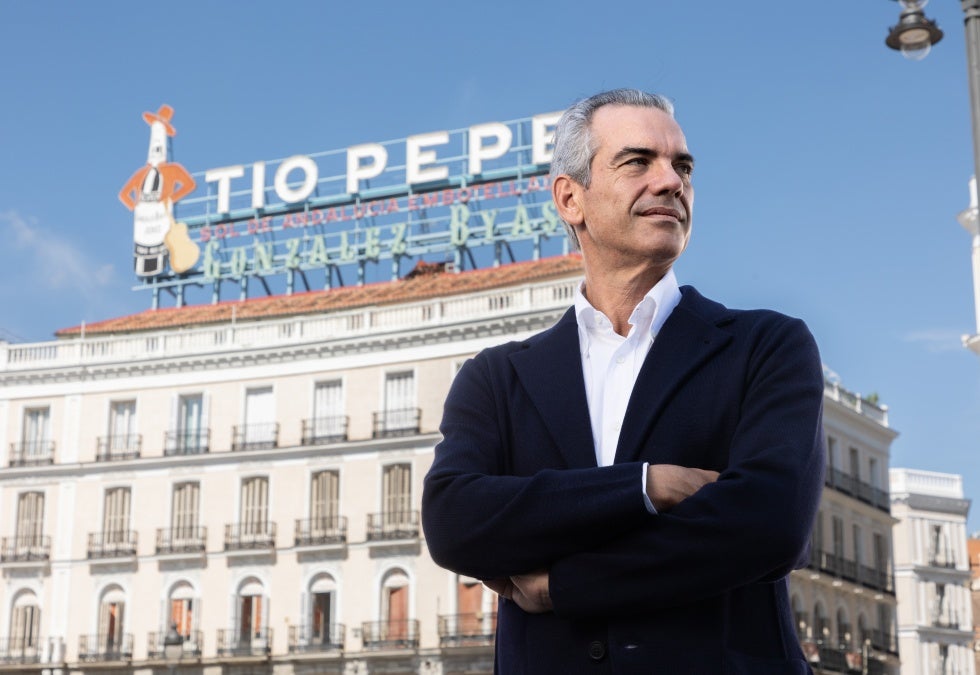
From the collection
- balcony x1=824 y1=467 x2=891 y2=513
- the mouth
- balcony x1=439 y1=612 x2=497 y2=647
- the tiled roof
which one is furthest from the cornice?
the mouth

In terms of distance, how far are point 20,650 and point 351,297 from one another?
1418 cm

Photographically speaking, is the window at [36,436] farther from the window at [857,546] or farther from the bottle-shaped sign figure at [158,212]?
the window at [857,546]

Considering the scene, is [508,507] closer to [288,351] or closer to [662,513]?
[662,513]

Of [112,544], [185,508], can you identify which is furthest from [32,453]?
[185,508]

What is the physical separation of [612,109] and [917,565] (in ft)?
193

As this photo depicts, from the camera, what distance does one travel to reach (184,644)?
43.2 meters

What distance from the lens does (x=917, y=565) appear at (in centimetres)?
5928

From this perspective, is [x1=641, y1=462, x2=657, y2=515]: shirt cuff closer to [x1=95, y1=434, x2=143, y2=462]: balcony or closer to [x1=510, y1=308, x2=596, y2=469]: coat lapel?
[x1=510, y1=308, x2=596, y2=469]: coat lapel

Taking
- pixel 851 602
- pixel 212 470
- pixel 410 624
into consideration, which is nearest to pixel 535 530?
pixel 410 624

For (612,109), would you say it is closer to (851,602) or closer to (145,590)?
(145,590)

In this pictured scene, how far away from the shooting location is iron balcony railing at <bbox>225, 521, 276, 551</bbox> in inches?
1706

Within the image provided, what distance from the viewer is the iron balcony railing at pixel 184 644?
43.0 m

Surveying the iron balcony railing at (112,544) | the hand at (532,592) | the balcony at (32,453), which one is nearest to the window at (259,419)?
the iron balcony railing at (112,544)

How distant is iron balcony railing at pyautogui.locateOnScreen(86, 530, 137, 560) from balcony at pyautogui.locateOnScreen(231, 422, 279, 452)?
3988 mm
